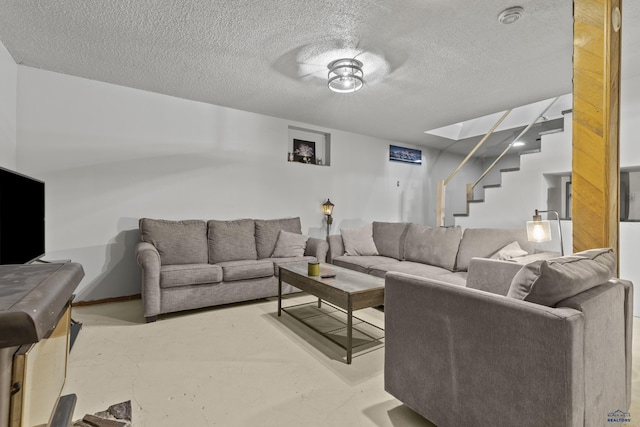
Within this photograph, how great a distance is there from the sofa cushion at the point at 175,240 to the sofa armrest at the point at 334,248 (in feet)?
5.19

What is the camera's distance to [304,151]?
5.14 meters

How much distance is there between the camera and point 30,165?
3174 mm

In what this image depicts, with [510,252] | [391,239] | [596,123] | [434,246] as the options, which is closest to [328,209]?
[391,239]

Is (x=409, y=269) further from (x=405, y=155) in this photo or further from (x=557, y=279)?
(x=405, y=155)

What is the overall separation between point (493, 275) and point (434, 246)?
5.94 ft

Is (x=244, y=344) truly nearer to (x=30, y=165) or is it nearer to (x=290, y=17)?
(x=290, y=17)

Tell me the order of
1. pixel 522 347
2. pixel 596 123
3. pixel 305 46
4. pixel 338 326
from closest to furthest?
pixel 522 347 → pixel 596 123 → pixel 305 46 → pixel 338 326

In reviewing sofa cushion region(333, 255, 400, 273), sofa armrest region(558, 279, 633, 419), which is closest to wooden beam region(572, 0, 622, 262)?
sofa armrest region(558, 279, 633, 419)

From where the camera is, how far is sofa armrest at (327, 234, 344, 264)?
4266 mm

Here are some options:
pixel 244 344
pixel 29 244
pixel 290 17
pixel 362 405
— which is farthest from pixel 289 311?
pixel 290 17

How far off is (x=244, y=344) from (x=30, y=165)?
112 inches

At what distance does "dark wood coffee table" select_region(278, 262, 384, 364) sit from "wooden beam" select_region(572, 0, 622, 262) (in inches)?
49.6

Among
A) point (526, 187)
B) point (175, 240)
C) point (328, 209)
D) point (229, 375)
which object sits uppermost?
point (526, 187)

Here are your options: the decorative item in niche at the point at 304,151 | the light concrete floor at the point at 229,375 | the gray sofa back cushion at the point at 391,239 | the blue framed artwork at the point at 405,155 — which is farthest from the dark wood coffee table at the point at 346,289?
the blue framed artwork at the point at 405,155
